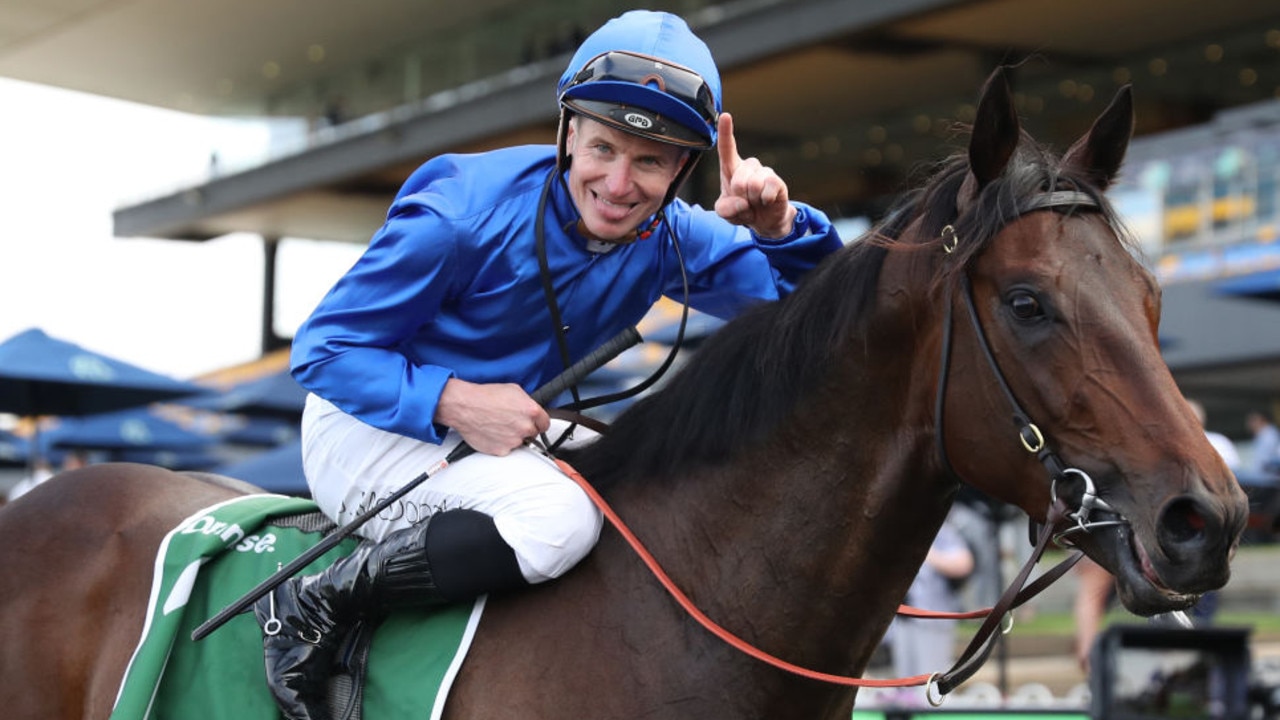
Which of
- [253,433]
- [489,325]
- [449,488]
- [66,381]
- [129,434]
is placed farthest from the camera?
[253,433]

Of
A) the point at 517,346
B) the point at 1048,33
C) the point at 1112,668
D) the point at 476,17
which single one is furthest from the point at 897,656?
the point at 476,17

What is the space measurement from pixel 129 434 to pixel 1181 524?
1439cm

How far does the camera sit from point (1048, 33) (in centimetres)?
1747

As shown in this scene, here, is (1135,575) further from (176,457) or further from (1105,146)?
(176,457)

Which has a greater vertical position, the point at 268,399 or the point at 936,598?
the point at 936,598

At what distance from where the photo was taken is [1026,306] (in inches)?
83.0

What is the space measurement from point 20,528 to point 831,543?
1841mm

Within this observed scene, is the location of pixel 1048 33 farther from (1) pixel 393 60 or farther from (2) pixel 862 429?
(2) pixel 862 429

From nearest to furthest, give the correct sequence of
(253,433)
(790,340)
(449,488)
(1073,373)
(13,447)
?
(1073,373) → (790,340) → (449,488) → (13,447) → (253,433)

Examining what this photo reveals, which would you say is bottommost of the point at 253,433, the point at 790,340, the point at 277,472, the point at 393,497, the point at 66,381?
the point at 253,433

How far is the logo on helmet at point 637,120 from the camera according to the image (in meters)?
2.52

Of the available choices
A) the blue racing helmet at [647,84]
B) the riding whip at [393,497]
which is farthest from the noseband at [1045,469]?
the riding whip at [393,497]

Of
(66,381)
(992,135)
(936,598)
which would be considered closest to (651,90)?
(992,135)

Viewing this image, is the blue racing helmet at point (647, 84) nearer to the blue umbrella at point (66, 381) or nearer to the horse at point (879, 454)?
the horse at point (879, 454)
